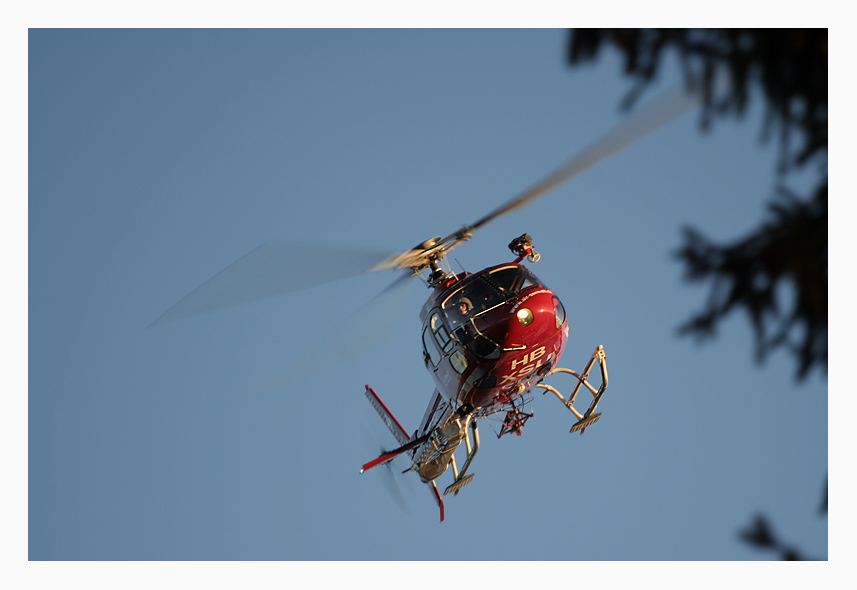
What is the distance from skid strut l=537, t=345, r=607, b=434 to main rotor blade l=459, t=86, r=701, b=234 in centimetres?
316

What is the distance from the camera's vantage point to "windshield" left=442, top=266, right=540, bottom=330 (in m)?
13.1

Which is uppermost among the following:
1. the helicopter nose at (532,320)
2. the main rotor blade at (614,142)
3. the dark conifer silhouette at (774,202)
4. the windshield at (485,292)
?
the windshield at (485,292)

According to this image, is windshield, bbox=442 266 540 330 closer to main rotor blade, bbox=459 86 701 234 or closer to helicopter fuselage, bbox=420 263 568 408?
helicopter fuselage, bbox=420 263 568 408

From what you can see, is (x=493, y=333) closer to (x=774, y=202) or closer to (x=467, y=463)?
(x=467, y=463)

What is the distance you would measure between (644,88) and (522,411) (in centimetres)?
1140

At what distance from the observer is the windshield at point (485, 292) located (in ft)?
43.1

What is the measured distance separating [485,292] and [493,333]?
626 millimetres

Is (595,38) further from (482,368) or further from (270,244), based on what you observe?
(482,368)

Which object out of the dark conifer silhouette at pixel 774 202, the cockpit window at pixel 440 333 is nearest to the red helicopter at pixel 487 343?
the cockpit window at pixel 440 333

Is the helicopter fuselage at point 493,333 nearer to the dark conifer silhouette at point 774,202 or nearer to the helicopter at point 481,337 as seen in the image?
the helicopter at point 481,337

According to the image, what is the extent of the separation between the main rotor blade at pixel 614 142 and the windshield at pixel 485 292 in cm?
93

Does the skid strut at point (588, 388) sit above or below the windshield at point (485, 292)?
below

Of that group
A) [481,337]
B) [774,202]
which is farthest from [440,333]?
[774,202]

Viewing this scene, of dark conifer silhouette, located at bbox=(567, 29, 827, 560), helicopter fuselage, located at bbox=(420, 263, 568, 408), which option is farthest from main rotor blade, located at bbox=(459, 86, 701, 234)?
helicopter fuselage, located at bbox=(420, 263, 568, 408)
